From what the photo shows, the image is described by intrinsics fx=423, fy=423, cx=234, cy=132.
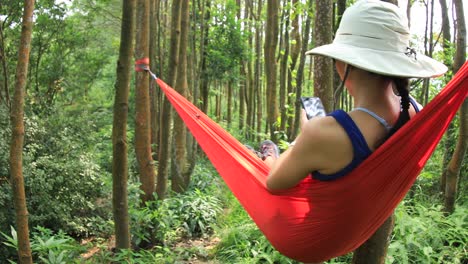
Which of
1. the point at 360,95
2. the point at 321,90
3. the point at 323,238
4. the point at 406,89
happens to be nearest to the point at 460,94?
the point at 406,89

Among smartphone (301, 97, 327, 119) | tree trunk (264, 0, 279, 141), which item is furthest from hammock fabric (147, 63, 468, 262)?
tree trunk (264, 0, 279, 141)

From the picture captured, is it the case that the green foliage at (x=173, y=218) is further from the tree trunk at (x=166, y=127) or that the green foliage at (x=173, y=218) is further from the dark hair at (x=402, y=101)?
the dark hair at (x=402, y=101)

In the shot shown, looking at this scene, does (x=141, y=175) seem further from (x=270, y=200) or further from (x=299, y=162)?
(x=299, y=162)

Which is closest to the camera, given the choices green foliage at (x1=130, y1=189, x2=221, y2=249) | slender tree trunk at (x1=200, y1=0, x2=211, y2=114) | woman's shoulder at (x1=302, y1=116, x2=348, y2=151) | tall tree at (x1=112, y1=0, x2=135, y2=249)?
woman's shoulder at (x1=302, y1=116, x2=348, y2=151)

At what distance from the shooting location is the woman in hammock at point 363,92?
3.58 ft

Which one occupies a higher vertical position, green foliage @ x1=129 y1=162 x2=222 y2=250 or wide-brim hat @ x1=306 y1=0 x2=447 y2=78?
wide-brim hat @ x1=306 y1=0 x2=447 y2=78

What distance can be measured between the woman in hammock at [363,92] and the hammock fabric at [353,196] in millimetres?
47

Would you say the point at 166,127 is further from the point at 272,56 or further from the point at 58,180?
the point at 272,56

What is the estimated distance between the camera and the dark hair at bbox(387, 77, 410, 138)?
1.16 metres

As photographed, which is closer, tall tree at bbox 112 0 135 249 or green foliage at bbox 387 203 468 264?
tall tree at bbox 112 0 135 249

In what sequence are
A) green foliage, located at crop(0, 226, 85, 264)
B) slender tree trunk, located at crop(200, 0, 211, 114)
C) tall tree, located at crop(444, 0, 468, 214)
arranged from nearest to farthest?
green foliage, located at crop(0, 226, 85, 264) < tall tree, located at crop(444, 0, 468, 214) < slender tree trunk, located at crop(200, 0, 211, 114)

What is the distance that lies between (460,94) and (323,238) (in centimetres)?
57

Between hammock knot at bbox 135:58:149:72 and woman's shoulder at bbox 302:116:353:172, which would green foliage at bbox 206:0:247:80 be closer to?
hammock knot at bbox 135:58:149:72

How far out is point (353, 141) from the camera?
1.10 meters
